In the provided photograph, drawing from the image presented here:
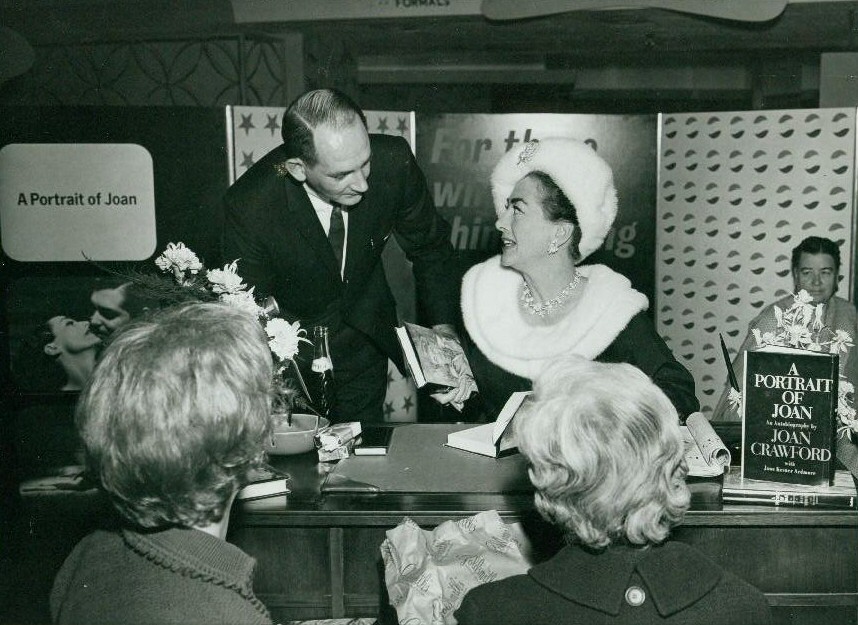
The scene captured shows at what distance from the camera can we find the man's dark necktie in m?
3.17

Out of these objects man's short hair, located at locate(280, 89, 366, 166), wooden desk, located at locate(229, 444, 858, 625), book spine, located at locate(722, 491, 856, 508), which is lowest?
wooden desk, located at locate(229, 444, 858, 625)

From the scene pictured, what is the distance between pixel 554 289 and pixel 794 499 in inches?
45.1

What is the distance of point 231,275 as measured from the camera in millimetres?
2049

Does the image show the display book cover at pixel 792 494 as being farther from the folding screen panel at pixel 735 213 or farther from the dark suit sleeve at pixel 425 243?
the folding screen panel at pixel 735 213

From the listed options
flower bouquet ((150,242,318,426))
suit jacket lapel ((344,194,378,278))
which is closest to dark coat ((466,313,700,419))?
suit jacket lapel ((344,194,378,278))

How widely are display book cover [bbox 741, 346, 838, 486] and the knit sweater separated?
1.22 m

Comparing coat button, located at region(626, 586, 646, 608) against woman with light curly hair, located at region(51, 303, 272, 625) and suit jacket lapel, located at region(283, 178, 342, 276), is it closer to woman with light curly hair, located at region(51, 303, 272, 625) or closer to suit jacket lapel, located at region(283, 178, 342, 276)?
woman with light curly hair, located at region(51, 303, 272, 625)

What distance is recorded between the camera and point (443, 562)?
5.49 ft

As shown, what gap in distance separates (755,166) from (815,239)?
2.22 feet

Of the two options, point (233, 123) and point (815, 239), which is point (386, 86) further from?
point (815, 239)

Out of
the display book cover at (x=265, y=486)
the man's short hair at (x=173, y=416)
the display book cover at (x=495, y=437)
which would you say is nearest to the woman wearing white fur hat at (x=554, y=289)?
the display book cover at (x=495, y=437)

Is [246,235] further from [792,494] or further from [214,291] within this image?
[792,494]

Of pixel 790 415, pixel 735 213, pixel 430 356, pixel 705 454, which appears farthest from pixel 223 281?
pixel 735 213

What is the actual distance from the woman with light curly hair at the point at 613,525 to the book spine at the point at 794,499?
0.60 meters
